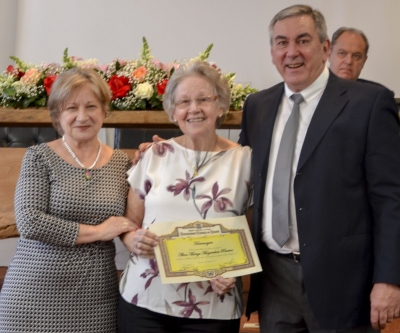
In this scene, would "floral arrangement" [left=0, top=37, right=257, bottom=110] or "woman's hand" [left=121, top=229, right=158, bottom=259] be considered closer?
"woman's hand" [left=121, top=229, right=158, bottom=259]

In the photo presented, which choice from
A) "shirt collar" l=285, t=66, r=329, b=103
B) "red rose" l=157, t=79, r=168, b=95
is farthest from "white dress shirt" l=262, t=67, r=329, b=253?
"red rose" l=157, t=79, r=168, b=95

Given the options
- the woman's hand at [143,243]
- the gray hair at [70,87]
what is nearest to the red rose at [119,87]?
the gray hair at [70,87]

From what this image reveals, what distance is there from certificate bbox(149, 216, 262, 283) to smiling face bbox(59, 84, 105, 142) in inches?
17.7

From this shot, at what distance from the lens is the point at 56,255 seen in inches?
76.3

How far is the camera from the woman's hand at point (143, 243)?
1.81 metres

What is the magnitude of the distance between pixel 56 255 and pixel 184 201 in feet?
1.64

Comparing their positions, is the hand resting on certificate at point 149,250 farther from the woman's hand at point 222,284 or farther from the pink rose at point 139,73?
the pink rose at point 139,73

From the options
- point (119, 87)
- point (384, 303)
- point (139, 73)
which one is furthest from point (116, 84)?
point (384, 303)

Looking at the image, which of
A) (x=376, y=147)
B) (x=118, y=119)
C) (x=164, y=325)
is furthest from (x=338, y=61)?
(x=164, y=325)

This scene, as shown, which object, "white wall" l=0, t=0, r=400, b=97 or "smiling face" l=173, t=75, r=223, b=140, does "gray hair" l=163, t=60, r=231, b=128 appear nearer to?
"smiling face" l=173, t=75, r=223, b=140

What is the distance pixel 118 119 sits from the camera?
2.59 m

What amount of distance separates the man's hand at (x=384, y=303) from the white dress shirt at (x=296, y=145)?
29cm

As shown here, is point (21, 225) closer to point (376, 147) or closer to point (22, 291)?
point (22, 291)

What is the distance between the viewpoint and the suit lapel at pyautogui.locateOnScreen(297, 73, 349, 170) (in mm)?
1762
